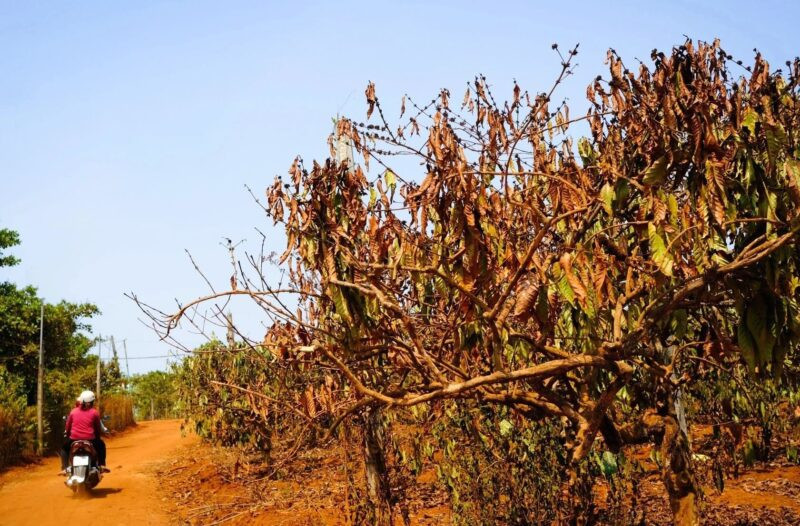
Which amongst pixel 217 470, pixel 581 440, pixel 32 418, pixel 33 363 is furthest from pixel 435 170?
pixel 33 363

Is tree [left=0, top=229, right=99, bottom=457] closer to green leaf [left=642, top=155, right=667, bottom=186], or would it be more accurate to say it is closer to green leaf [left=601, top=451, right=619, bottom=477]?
green leaf [left=601, top=451, right=619, bottom=477]

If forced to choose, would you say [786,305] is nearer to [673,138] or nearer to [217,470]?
[673,138]

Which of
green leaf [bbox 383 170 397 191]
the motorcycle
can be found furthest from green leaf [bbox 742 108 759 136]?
the motorcycle

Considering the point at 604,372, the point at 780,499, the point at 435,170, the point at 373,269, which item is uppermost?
the point at 435,170

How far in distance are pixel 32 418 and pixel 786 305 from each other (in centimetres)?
1861

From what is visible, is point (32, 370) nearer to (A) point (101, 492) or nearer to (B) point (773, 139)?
(A) point (101, 492)

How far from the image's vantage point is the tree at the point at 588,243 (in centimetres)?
322

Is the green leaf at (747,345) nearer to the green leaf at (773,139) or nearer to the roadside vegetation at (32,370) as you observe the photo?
the green leaf at (773,139)

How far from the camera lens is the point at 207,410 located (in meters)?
14.4

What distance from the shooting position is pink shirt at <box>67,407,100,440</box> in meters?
10.9

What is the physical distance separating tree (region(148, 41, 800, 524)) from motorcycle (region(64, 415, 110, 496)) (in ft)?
25.1

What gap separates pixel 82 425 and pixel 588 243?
33.5 feet

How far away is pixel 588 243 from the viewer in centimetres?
318

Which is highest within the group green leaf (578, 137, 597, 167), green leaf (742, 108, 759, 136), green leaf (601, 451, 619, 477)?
green leaf (578, 137, 597, 167)
